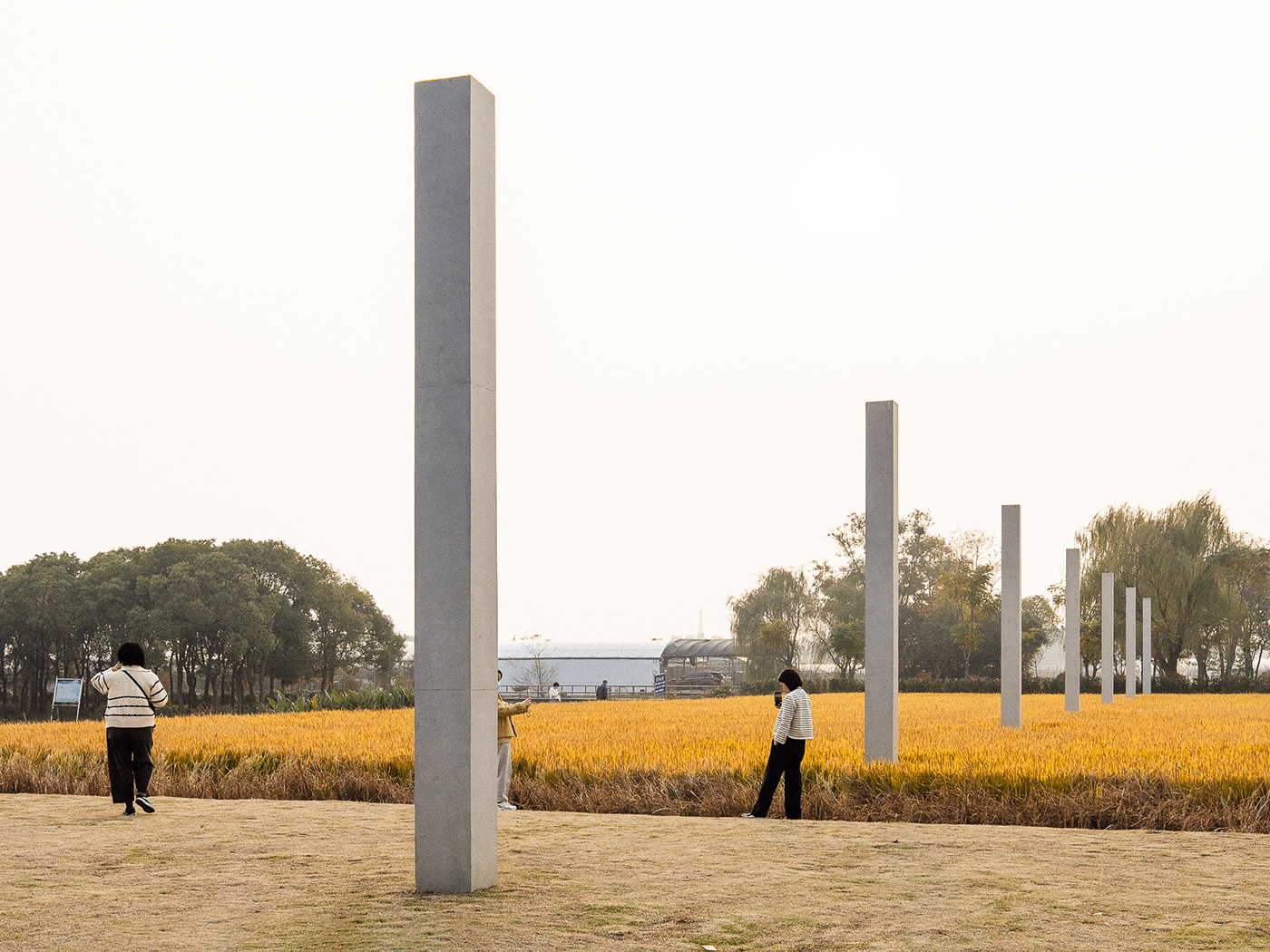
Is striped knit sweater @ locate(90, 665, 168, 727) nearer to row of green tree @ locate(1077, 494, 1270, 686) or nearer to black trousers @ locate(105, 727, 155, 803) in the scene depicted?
black trousers @ locate(105, 727, 155, 803)

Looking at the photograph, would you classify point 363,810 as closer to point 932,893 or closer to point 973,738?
point 932,893

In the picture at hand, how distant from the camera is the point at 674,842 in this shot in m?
10.6

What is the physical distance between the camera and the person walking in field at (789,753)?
12008 millimetres

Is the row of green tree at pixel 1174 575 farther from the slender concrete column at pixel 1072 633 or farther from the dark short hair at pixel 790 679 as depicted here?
the dark short hair at pixel 790 679

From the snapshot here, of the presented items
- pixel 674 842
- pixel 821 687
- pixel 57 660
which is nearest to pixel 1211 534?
pixel 821 687

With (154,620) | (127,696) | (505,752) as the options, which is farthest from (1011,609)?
(154,620)

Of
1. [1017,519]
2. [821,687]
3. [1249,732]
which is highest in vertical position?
[1017,519]

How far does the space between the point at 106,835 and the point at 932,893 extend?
275 inches

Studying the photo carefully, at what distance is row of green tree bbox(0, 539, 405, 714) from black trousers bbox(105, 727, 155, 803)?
43.2 m

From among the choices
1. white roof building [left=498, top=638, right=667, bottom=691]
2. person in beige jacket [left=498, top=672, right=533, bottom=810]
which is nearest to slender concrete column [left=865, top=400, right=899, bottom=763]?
person in beige jacket [left=498, top=672, right=533, bottom=810]

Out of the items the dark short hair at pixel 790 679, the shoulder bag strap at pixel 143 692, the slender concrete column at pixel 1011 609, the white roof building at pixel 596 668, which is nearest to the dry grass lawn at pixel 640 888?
the shoulder bag strap at pixel 143 692

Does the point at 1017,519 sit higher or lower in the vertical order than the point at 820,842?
higher

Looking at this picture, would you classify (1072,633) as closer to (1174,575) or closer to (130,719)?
(130,719)

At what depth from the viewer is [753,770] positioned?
539 inches
